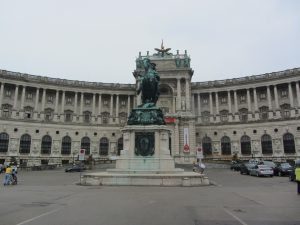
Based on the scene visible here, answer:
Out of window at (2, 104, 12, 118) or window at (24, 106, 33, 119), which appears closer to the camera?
window at (2, 104, 12, 118)

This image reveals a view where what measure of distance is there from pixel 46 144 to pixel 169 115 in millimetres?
32411

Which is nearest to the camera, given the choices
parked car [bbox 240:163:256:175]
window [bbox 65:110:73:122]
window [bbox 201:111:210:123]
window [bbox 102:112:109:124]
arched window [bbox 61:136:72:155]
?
parked car [bbox 240:163:256:175]

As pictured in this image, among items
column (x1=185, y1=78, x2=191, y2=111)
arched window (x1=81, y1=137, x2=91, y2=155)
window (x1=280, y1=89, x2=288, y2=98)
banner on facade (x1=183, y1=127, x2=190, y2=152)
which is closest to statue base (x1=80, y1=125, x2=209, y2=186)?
banner on facade (x1=183, y1=127, x2=190, y2=152)

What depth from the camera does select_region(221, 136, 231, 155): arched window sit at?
2902 inches

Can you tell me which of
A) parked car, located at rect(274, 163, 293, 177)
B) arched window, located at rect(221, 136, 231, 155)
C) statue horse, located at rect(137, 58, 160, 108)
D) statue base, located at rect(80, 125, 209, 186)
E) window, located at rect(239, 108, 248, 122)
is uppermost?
window, located at rect(239, 108, 248, 122)

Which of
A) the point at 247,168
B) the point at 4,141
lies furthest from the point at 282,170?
the point at 4,141

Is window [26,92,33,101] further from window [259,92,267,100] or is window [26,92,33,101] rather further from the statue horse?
window [259,92,267,100]

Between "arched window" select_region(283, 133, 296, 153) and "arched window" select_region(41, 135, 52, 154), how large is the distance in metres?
58.2

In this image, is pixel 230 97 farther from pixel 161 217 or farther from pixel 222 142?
pixel 161 217

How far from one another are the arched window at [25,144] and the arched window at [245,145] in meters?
54.1

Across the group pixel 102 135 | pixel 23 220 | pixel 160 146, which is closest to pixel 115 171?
pixel 160 146

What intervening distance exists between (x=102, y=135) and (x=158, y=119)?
53537mm

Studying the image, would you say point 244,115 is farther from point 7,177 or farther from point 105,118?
point 7,177

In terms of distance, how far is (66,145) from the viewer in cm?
7394
